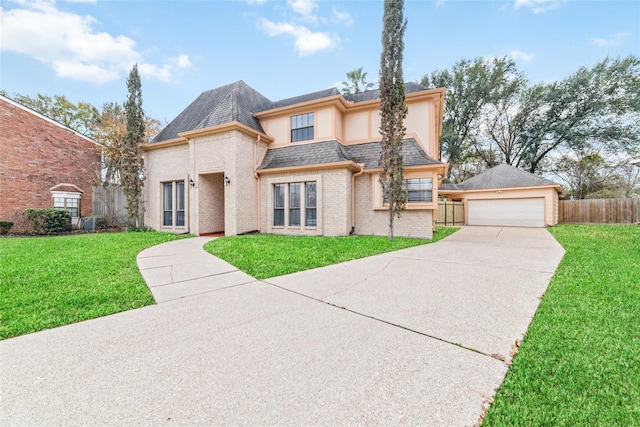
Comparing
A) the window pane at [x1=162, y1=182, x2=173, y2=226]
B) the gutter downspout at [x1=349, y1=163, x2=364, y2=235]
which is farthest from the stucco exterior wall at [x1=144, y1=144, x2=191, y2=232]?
the gutter downspout at [x1=349, y1=163, x2=364, y2=235]

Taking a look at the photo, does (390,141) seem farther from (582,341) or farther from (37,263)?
(37,263)

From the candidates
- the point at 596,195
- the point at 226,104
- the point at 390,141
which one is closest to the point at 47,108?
the point at 226,104

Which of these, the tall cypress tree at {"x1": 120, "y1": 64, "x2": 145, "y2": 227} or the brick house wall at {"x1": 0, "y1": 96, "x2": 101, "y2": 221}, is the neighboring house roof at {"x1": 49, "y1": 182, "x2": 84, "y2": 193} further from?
the tall cypress tree at {"x1": 120, "y1": 64, "x2": 145, "y2": 227}

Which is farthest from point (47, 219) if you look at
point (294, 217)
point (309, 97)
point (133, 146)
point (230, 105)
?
point (309, 97)

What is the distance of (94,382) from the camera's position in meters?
1.84

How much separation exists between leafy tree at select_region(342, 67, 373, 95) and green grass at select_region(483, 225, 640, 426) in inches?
926

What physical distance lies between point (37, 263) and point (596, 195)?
35.0 metres

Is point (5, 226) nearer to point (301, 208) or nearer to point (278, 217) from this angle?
point (278, 217)

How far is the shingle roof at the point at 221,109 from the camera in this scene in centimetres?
1070

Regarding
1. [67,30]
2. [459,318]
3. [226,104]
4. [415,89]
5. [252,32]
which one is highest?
[252,32]

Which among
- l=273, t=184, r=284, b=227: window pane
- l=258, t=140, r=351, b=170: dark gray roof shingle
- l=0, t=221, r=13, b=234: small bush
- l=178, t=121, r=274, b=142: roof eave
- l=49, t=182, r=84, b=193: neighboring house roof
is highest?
l=178, t=121, r=274, b=142: roof eave

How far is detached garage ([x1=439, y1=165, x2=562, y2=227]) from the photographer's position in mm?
15602

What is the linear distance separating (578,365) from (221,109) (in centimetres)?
1234

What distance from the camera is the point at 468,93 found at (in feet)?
76.5
